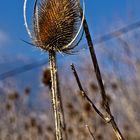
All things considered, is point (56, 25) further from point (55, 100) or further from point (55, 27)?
point (55, 100)

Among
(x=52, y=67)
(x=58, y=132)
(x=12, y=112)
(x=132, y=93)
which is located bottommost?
(x=58, y=132)

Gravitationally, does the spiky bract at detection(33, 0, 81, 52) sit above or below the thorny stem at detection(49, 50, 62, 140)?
above

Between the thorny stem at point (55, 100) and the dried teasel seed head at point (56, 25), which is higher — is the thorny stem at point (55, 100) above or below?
below

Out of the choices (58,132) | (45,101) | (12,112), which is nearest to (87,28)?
(58,132)

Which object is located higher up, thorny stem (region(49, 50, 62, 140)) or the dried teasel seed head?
the dried teasel seed head

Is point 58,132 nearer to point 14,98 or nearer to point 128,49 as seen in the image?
point 14,98

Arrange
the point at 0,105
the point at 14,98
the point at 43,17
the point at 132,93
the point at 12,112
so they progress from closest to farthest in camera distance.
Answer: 1. the point at 43,17
2. the point at 12,112
3. the point at 14,98
4. the point at 0,105
5. the point at 132,93

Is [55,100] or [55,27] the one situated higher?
[55,27]

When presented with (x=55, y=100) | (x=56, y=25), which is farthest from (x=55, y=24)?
(x=55, y=100)
